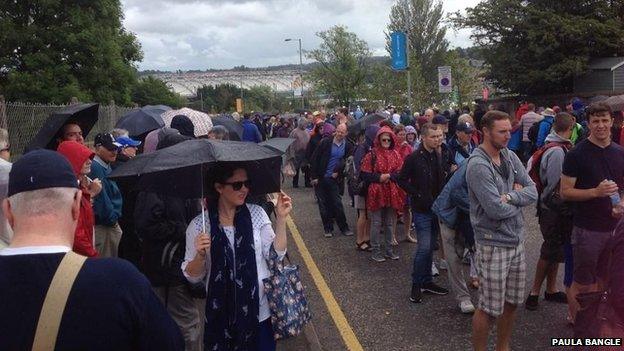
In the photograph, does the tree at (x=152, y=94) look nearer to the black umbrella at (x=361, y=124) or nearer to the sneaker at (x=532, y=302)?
the black umbrella at (x=361, y=124)

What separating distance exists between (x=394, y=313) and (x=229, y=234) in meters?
2.95

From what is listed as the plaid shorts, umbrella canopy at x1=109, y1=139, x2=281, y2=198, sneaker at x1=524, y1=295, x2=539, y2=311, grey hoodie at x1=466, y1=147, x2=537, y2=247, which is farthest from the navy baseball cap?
sneaker at x1=524, y1=295, x2=539, y2=311

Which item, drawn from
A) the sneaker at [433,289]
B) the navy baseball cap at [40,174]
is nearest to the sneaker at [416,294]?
the sneaker at [433,289]

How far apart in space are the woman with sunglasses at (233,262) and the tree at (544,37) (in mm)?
29954

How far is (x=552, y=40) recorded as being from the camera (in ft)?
96.4

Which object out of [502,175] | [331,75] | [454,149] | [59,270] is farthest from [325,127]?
[331,75]

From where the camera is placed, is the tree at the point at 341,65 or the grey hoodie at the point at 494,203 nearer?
the grey hoodie at the point at 494,203

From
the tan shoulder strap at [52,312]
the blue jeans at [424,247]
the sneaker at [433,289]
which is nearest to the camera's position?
the tan shoulder strap at [52,312]

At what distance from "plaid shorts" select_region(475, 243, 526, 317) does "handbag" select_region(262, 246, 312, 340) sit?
5.23 feet

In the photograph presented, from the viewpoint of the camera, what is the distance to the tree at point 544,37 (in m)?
29.5

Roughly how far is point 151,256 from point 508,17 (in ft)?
104

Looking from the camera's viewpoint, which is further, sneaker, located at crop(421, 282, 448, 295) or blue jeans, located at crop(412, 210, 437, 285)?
sneaker, located at crop(421, 282, 448, 295)

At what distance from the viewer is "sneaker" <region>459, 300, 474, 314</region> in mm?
5441

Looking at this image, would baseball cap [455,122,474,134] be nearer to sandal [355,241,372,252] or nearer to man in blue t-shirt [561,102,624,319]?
man in blue t-shirt [561,102,624,319]
